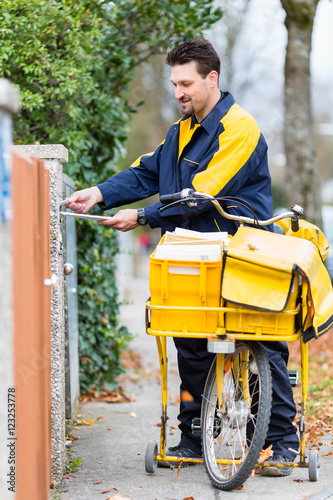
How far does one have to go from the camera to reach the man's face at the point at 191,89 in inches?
146

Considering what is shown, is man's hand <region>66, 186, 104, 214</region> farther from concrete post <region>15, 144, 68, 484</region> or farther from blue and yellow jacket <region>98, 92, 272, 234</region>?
concrete post <region>15, 144, 68, 484</region>

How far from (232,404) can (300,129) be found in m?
5.81

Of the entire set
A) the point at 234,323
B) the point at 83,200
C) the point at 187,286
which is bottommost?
the point at 234,323

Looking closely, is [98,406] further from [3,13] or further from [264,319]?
[3,13]

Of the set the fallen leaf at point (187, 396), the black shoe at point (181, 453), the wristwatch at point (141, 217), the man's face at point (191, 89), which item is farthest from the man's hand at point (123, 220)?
the black shoe at point (181, 453)

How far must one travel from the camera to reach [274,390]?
3.66 m

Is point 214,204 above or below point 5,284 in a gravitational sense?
above

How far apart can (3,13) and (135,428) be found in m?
2.82

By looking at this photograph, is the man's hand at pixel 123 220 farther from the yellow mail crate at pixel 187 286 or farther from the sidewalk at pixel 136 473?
the sidewalk at pixel 136 473

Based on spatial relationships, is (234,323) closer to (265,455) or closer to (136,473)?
(265,455)

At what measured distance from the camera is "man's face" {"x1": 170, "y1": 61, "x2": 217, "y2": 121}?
370 cm

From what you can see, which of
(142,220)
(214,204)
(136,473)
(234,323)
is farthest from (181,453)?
(214,204)

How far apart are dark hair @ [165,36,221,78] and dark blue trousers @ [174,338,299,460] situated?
1.49 m

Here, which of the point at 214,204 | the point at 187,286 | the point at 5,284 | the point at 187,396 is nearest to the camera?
the point at 5,284
